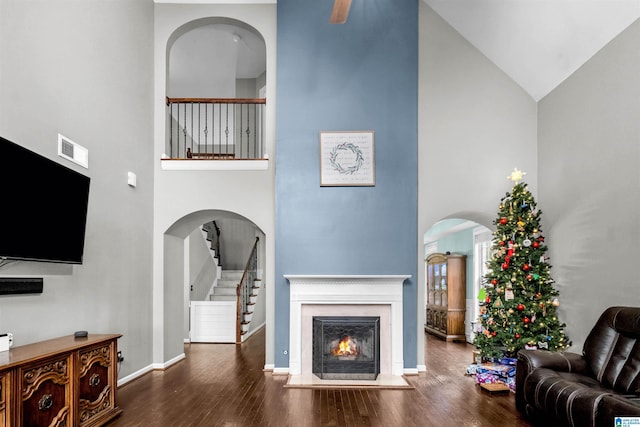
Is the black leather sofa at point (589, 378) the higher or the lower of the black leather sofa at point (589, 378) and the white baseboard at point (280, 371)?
the higher

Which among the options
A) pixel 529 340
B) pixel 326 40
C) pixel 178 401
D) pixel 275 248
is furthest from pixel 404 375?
pixel 326 40

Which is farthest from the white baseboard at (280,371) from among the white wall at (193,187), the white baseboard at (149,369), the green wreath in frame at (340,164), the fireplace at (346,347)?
the green wreath in frame at (340,164)

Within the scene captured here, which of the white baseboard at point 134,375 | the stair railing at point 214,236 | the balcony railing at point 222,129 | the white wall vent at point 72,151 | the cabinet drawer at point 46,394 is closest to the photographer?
the cabinet drawer at point 46,394

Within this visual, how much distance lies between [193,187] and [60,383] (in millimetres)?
3373

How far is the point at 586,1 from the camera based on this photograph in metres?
4.57

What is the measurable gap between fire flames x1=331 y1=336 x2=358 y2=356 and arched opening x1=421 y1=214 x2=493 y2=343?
3175mm

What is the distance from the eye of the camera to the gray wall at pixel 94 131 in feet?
11.6

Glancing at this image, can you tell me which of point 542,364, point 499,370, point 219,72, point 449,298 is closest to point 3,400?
point 542,364

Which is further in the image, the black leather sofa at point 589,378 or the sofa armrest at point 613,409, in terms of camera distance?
the black leather sofa at point 589,378

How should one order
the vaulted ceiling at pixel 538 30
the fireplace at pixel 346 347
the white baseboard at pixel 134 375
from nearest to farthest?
the vaulted ceiling at pixel 538 30
the white baseboard at pixel 134 375
the fireplace at pixel 346 347

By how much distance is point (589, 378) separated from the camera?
391 centimetres

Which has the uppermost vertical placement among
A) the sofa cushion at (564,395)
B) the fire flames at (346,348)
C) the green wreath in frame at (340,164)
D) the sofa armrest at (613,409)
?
the green wreath in frame at (340,164)

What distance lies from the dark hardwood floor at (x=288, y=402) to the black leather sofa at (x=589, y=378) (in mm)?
396

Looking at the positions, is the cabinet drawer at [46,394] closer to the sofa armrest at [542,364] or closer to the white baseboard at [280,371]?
the white baseboard at [280,371]
